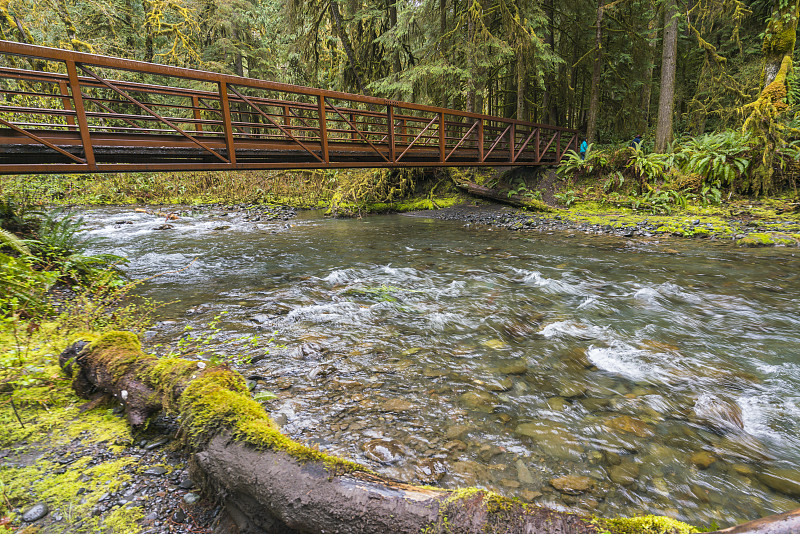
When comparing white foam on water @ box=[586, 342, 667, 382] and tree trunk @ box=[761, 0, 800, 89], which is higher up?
tree trunk @ box=[761, 0, 800, 89]

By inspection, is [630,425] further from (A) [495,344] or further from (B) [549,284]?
(B) [549,284]

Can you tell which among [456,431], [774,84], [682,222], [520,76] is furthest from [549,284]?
[520,76]

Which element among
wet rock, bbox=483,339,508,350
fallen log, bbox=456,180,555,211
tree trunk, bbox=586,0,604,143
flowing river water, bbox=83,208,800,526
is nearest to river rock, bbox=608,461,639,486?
flowing river water, bbox=83,208,800,526

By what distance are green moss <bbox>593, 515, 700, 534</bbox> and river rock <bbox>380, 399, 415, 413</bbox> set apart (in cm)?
193

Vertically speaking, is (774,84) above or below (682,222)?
above

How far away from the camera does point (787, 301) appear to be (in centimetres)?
546

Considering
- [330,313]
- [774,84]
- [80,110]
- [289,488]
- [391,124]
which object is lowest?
[330,313]

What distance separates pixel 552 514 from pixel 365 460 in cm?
147

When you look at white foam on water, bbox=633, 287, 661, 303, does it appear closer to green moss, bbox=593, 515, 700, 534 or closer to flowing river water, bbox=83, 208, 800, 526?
flowing river water, bbox=83, 208, 800, 526

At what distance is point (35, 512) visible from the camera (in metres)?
A: 1.90

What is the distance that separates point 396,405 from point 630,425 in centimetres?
205

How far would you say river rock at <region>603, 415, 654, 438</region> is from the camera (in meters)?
2.96

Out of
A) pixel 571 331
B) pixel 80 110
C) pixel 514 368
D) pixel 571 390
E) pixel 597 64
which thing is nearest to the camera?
pixel 571 390

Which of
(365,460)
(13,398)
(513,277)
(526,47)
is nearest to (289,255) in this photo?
(513,277)
